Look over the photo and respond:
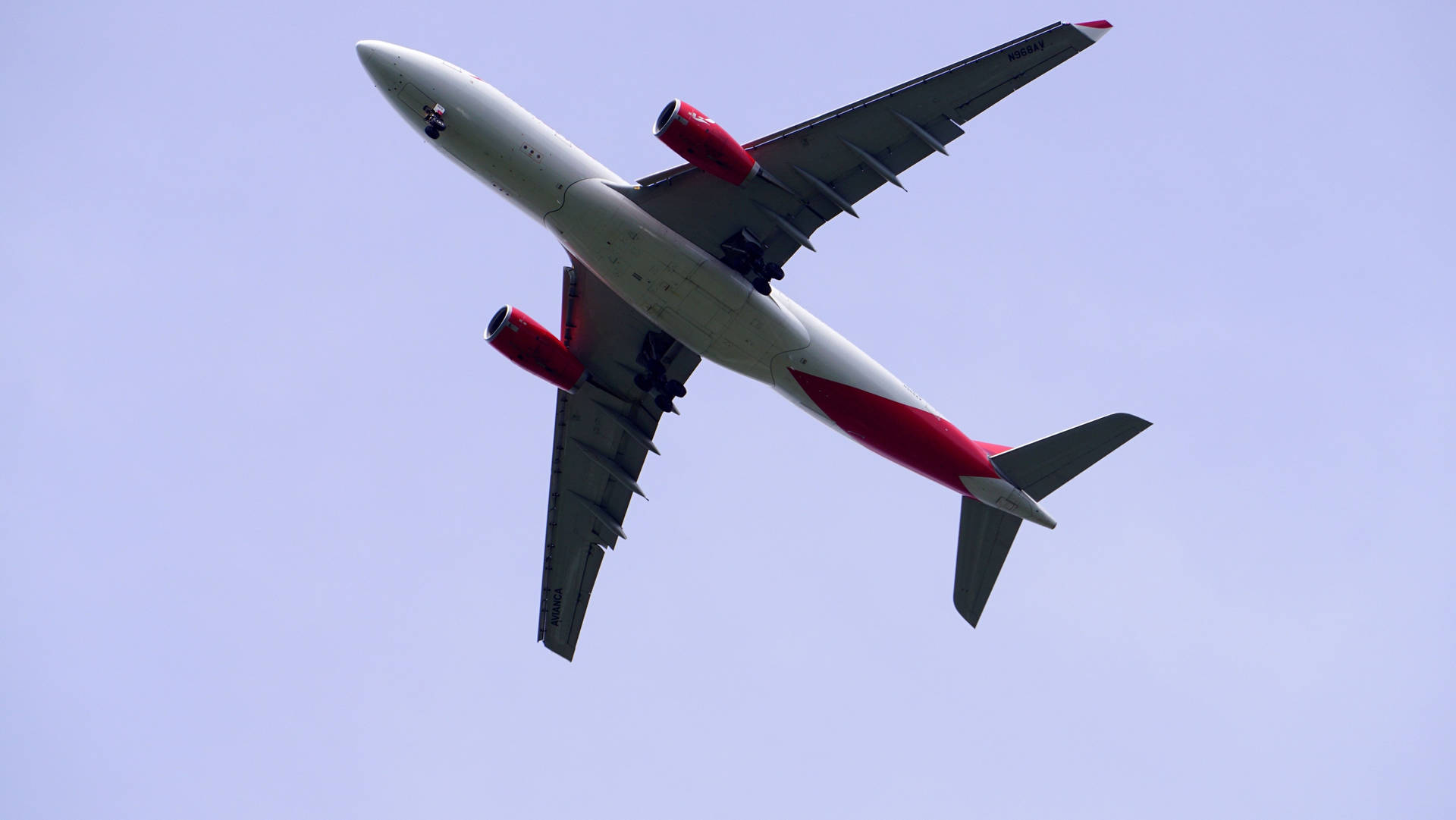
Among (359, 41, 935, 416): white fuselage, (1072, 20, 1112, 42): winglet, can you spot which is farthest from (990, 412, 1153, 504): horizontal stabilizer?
(1072, 20, 1112, 42): winglet

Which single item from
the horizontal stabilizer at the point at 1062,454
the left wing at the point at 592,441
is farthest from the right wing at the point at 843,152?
the horizontal stabilizer at the point at 1062,454

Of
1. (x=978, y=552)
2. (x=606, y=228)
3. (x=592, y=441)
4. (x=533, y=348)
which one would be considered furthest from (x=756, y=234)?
(x=978, y=552)

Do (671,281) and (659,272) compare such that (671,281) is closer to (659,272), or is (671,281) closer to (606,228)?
(659,272)

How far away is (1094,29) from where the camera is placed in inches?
1292

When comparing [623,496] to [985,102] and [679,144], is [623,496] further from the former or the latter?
[985,102]

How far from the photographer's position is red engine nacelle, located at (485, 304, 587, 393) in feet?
123

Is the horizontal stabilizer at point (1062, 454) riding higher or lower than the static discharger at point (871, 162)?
lower

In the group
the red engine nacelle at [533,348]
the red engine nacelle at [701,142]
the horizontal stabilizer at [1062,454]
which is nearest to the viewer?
the red engine nacelle at [701,142]

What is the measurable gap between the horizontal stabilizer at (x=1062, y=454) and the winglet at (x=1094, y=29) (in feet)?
33.0

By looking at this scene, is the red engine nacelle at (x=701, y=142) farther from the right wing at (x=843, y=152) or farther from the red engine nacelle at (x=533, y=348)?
the red engine nacelle at (x=533, y=348)

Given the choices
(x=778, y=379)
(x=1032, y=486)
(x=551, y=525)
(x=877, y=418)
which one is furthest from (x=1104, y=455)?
(x=551, y=525)

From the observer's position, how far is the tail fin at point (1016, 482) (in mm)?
35281

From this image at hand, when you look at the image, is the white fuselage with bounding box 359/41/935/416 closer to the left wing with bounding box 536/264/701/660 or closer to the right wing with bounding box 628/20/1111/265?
the right wing with bounding box 628/20/1111/265

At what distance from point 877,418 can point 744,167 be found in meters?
8.03
